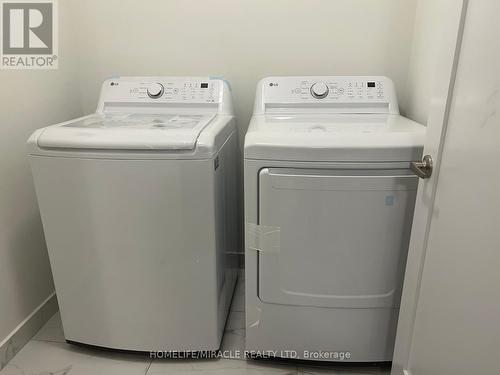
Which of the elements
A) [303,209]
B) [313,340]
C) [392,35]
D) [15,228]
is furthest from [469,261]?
[15,228]

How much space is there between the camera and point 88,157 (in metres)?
1.17

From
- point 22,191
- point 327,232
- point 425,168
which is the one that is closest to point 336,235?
point 327,232

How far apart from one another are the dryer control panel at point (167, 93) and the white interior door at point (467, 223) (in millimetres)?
957

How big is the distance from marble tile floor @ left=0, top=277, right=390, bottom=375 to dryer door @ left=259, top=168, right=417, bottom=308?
1.08 feet

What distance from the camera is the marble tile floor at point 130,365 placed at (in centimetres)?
141

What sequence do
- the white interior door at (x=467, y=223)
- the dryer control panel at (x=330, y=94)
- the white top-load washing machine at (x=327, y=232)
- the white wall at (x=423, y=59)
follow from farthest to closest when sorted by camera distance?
the dryer control panel at (x=330, y=94)
the white wall at (x=423, y=59)
the white top-load washing machine at (x=327, y=232)
the white interior door at (x=467, y=223)

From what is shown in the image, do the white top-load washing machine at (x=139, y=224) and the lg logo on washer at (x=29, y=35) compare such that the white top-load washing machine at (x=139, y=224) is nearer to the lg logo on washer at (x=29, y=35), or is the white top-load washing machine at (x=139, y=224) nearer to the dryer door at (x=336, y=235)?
the dryer door at (x=336, y=235)

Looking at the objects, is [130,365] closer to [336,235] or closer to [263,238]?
[263,238]

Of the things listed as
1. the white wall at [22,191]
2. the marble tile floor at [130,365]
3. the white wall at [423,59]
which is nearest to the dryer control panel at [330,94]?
the white wall at [423,59]

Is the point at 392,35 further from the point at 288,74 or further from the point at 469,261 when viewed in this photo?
the point at 469,261

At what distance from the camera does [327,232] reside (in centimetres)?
119

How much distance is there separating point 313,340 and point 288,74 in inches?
47.4

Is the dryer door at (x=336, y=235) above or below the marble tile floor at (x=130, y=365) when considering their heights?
above

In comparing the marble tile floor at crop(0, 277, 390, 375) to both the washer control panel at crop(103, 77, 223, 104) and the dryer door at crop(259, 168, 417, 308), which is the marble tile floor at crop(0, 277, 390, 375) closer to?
the dryer door at crop(259, 168, 417, 308)
